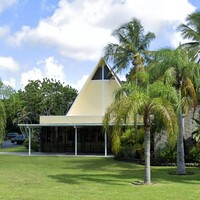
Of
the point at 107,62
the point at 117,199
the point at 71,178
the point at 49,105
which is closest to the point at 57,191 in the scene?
the point at 117,199

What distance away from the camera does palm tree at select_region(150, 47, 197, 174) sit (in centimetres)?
1661

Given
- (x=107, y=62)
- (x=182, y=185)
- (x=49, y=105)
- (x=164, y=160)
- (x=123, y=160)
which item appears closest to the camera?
(x=182, y=185)

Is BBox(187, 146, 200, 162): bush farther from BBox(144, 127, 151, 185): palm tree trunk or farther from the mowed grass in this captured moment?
BBox(144, 127, 151, 185): palm tree trunk

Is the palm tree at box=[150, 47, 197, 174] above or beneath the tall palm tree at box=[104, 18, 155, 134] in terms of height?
beneath

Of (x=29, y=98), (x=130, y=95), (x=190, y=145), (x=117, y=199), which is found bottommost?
(x=117, y=199)

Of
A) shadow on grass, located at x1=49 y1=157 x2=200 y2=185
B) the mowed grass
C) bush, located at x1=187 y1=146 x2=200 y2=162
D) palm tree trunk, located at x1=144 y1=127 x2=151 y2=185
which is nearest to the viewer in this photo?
the mowed grass

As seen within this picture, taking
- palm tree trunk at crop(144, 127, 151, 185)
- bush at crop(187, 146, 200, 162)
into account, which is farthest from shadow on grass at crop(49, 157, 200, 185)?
bush at crop(187, 146, 200, 162)

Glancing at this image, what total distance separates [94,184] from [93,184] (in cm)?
4

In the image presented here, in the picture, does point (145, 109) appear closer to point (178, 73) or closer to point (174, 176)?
→ point (178, 73)

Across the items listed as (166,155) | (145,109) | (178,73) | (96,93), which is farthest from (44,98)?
(145,109)

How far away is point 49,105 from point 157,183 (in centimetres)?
3176

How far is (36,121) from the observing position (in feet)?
154

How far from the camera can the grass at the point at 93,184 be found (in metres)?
11.3

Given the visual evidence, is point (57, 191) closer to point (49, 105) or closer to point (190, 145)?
point (190, 145)
